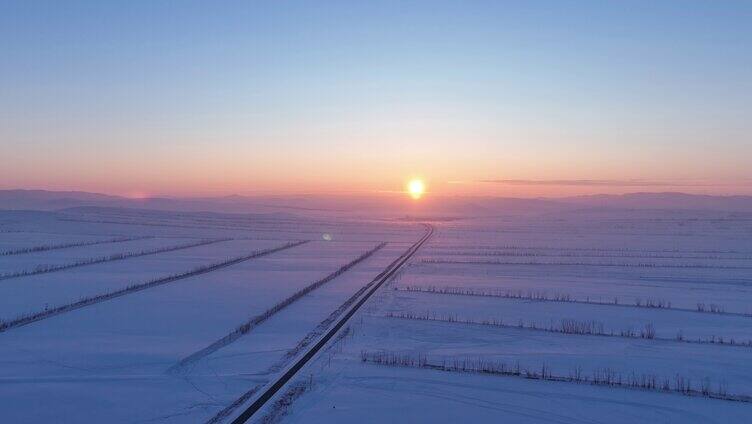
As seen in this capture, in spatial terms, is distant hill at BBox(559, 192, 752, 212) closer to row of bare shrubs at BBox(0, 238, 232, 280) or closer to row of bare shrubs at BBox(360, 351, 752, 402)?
row of bare shrubs at BBox(0, 238, 232, 280)

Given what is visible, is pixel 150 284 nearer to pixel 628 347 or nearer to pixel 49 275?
pixel 49 275

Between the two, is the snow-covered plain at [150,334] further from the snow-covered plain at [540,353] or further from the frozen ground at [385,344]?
the snow-covered plain at [540,353]

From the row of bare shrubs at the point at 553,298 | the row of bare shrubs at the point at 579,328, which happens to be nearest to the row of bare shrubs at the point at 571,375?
the row of bare shrubs at the point at 579,328

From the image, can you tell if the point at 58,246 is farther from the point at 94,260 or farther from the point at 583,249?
the point at 583,249

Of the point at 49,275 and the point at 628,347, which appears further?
the point at 49,275

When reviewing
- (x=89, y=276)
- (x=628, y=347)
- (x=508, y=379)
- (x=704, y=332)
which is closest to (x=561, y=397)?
(x=508, y=379)

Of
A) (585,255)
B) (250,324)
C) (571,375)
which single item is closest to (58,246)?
(250,324)
